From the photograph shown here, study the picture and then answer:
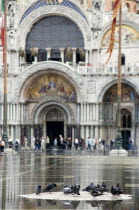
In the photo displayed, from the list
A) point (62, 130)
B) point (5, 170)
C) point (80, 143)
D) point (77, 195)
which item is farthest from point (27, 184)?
point (62, 130)

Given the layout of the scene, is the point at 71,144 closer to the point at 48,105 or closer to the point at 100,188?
the point at 48,105

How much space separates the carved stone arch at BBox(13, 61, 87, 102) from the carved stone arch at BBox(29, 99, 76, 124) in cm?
197

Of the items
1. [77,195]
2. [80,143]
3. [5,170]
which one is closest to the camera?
[77,195]

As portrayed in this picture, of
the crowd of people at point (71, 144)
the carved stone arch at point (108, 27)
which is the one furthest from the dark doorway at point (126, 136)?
the carved stone arch at point (108, 27)

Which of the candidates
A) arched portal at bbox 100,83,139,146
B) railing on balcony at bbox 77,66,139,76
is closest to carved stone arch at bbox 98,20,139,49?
railing on balcony at bbox 77,66,139,76

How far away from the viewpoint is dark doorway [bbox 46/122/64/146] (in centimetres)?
7812

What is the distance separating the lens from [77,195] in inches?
895

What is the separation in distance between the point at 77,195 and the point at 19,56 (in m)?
56.3

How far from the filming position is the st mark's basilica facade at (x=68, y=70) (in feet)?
243

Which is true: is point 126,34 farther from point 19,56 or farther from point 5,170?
point 5,170

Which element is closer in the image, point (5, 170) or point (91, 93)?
point (5, 170)

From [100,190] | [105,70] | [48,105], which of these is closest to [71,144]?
[48,105]

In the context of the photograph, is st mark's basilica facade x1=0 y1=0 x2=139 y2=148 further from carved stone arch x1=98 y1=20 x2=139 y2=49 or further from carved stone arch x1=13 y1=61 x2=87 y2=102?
carved stone arch x1=98 y1=20 x2=139 y2=49

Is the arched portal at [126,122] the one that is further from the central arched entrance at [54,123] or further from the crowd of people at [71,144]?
the central arched entrance at [54,123]
